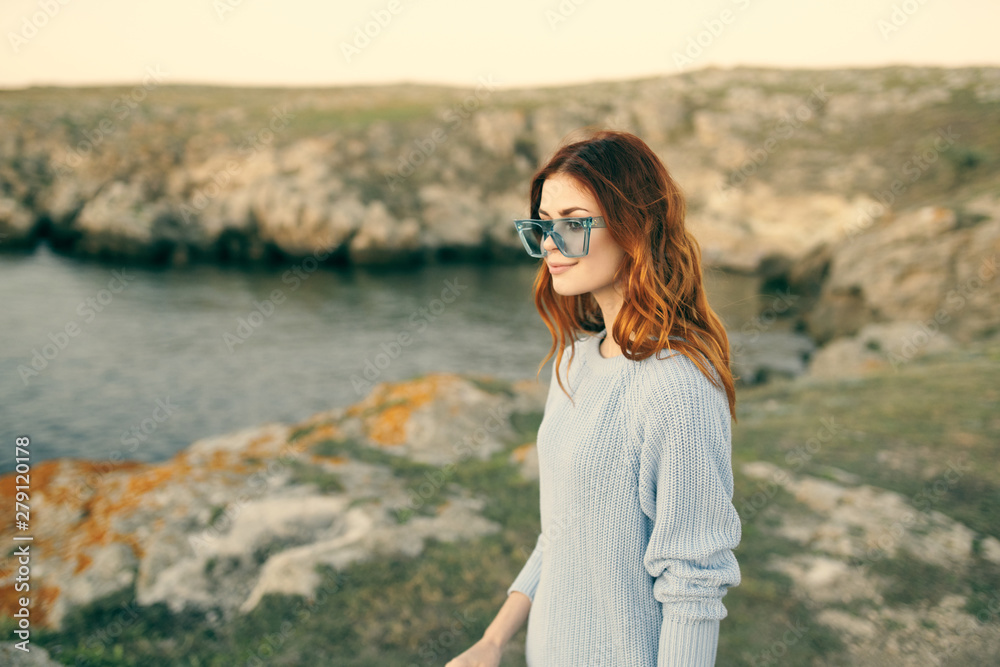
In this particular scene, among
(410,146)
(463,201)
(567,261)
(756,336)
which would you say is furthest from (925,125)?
(567,261)

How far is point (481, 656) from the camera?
2.15 m

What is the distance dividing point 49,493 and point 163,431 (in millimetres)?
10200

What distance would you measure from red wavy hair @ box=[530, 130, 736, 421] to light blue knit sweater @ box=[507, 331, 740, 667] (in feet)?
0.38

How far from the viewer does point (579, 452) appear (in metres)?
1.97

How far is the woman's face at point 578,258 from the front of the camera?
2.04 metres

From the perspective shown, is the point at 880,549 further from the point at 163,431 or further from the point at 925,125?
the point at 925,125

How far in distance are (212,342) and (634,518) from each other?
85.2 feet

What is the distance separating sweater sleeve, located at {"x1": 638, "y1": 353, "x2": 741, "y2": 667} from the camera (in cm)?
174

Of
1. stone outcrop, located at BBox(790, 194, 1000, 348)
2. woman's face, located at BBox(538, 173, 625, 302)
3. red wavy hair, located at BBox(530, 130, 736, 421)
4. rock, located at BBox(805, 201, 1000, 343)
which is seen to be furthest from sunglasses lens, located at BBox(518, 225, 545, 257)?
rock, located at BBox(805, 201, 1000, 343)

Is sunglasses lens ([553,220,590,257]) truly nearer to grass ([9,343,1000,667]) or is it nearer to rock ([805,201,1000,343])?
grass ([9,343,1000,667])

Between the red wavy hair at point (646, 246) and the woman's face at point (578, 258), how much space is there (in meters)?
0.03

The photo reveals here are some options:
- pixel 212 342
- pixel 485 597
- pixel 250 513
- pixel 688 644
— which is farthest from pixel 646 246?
pixel 212 342

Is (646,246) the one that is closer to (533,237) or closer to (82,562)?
(533,237)

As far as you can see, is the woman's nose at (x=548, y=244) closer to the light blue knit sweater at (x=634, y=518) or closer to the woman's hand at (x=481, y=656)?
the light blue knit sweater at (x=634, y=518)
